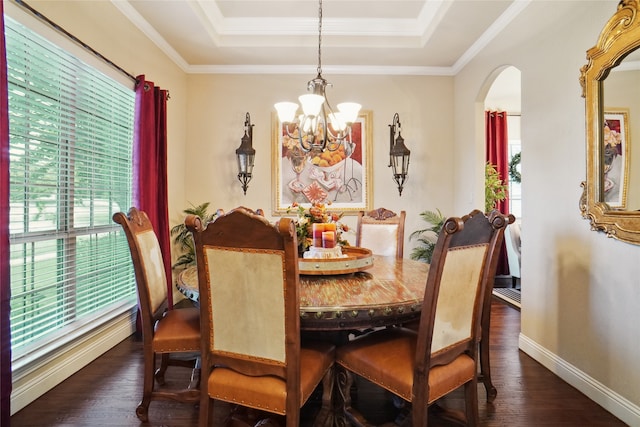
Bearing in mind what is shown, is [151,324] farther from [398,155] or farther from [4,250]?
[398,155]

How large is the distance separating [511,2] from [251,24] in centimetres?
232

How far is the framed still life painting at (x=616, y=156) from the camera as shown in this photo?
5.85 feet

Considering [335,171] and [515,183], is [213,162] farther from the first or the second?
[515,183]

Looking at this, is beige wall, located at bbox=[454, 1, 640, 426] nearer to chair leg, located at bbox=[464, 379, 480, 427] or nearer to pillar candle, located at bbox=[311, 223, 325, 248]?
chair leg, located at bbox=[464, 379, 480, 427]

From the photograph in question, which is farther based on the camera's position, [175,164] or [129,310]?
[175,164]

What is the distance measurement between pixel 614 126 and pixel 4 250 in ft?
10.7

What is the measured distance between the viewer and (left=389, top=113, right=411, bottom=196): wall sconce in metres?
3.66

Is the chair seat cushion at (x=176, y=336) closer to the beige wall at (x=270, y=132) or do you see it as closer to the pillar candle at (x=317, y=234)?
the pillar candle at (x=317, y=234)

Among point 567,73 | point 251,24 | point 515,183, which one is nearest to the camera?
point 567,73

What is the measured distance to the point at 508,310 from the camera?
3.59 m

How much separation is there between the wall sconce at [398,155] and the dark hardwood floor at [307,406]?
2.11 meters

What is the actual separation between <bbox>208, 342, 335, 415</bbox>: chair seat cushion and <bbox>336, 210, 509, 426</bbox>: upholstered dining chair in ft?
0.88

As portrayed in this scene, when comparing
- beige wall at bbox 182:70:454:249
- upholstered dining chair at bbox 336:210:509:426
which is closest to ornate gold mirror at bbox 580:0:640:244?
upholstered dining chair at bbox 336:210:509:426

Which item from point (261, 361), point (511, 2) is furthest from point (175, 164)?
point (511, 2)
